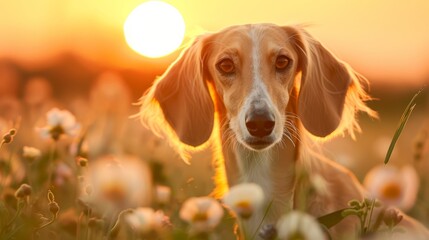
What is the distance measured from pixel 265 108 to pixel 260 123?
0.08m

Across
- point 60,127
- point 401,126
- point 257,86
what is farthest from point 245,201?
point 257,86

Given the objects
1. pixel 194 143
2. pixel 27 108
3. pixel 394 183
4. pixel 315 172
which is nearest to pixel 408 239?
pixel 394 183

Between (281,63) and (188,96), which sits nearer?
(281,63)

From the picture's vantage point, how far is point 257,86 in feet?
15.6

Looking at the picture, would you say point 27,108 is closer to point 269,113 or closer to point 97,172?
point 269,113

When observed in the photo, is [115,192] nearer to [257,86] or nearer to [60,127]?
[60,127]

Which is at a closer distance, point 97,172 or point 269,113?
point 97,172

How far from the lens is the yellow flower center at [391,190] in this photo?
2664 millimetres

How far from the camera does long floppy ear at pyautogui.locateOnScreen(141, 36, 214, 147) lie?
538cm

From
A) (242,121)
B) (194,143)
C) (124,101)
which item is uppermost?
(242,121)

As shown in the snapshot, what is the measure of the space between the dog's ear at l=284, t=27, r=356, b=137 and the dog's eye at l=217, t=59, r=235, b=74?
0.45 meters

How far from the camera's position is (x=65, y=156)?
5.54m

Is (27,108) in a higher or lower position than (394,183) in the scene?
lower

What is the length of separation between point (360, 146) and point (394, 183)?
10835 millimetres
